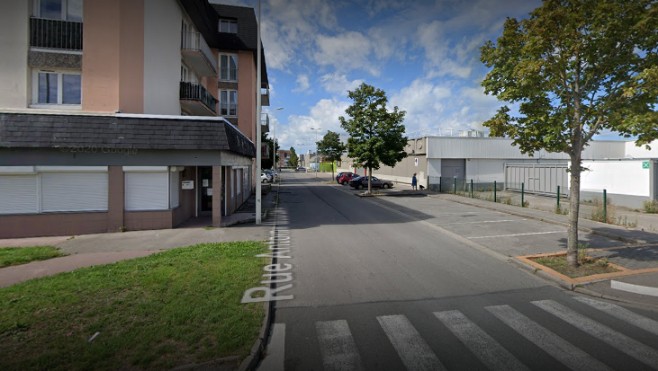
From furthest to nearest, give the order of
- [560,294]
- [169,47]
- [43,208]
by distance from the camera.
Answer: [169,47]
[43,208]
[560,294]

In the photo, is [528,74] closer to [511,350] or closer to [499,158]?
[511,350]

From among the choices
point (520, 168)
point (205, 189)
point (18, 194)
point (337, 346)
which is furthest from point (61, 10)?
point (520, 168)

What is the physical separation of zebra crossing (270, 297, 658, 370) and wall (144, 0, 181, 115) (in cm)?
1228

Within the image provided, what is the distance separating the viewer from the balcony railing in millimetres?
12172

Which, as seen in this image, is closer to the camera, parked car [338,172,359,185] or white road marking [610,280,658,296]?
white road marking [610,280,658,296]

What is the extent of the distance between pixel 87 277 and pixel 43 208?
6.87 meters

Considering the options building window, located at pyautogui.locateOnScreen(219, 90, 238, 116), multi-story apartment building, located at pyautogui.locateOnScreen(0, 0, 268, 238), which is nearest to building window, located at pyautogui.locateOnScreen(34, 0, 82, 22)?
multi-story apartment building, located at pyautogui.locateOnScreen(0, 0, 268, 238)

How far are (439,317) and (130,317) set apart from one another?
467cm

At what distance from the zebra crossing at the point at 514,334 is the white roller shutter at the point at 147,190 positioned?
970cm

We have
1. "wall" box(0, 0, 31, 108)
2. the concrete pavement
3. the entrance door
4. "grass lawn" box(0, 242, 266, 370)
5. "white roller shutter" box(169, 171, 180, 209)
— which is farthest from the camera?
the entrance door

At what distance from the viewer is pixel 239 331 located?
4.68m

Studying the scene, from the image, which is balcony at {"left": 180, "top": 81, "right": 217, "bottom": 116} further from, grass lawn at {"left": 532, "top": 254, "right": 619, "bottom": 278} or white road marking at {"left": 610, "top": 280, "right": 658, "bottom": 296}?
white road marking at {"left": 610, "top": 280, "right": 658, "bottom": 296}

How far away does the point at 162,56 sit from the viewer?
14008 mm

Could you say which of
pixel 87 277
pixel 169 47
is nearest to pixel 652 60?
pixel 87 277
